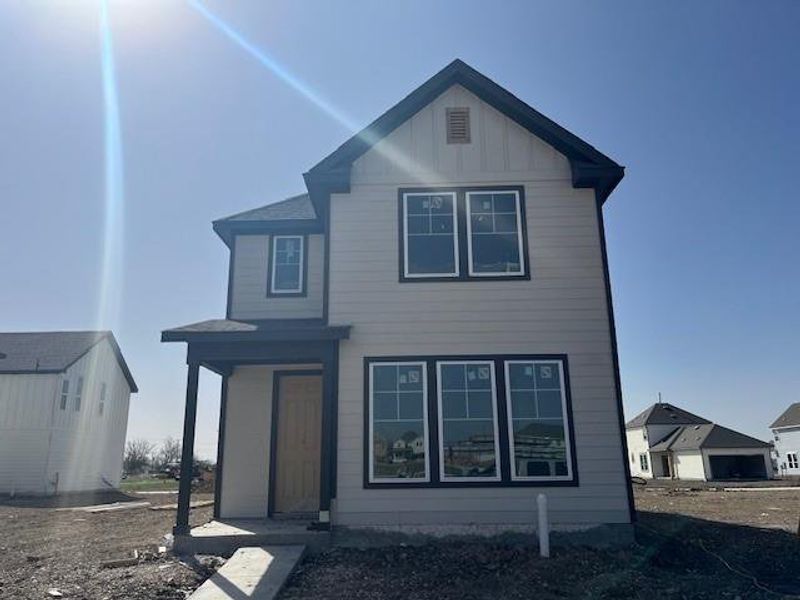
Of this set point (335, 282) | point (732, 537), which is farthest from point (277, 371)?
point (732, 537)

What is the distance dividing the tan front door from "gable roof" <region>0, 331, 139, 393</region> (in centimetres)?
1610

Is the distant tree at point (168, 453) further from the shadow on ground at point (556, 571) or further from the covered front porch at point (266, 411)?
the shadow on ground at point (556, 571)

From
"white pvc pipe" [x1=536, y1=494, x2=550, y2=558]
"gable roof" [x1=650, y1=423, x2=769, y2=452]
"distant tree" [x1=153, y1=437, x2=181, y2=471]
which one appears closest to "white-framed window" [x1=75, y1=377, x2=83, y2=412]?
"white pvc pipe" [x1=536, y1=494, x2=550, y2=558]

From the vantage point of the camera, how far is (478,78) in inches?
393

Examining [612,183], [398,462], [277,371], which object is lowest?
[398,462]

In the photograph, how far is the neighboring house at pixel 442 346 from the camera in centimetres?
844

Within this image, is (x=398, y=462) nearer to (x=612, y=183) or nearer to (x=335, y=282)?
(x=335, y=282)

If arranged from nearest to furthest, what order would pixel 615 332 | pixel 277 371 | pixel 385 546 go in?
pixel 385 546, pixel 615 332, pixel 277 371

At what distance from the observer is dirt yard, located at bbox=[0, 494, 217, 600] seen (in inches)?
253

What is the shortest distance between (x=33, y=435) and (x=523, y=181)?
21.0m

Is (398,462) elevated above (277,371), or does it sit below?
below

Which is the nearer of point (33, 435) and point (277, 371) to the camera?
point (277, 371)

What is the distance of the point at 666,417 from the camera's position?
5116 centimetres

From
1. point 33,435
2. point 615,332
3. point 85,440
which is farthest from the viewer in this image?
point 85,440
